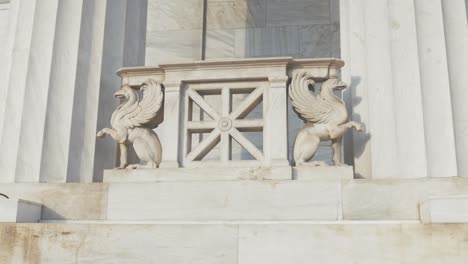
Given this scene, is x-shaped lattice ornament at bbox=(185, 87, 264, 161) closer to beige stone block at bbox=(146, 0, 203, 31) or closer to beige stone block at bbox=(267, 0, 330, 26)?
beige stone block at bbox=(267, 0, 330, 26)

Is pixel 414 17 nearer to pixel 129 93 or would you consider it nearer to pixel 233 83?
pixel 233 83

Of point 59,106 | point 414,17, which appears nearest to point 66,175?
point 59,106

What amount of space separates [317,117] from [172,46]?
269 inches

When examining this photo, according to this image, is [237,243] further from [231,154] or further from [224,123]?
[224,123]

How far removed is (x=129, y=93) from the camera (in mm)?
6477

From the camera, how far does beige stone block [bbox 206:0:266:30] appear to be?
39.9 feet

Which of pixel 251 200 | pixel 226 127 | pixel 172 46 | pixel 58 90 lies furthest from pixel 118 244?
pixel 172 46

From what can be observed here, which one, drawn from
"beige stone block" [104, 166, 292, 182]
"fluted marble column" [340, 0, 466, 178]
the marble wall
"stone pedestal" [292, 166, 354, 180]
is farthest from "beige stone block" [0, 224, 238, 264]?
the marble wall

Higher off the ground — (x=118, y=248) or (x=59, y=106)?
(x=59, y=106)

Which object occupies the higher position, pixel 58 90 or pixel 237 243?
pixel 58 90

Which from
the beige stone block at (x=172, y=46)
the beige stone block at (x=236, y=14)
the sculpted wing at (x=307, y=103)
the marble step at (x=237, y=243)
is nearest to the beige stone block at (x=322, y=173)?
the sculpted wing at (x=307, y=103)

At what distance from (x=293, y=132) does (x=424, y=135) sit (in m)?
5.21

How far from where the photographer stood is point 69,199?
6.00 meters

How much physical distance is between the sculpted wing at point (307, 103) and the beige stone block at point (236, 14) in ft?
20.3
